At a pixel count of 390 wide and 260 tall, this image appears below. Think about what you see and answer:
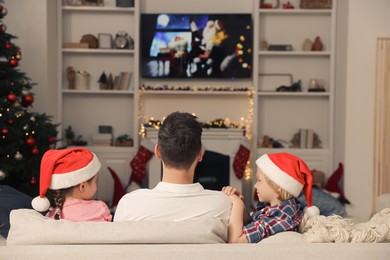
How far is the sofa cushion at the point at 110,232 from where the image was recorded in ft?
7.00

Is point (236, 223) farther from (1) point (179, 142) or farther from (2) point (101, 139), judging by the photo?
(2) point (101, 139)

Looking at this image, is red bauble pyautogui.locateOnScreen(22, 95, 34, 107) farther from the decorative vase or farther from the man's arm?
the man's arm

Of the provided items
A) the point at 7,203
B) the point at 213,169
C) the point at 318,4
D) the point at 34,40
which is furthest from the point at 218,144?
the point at 7,203

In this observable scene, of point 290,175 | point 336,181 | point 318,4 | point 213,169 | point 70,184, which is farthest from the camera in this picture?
point 318,4

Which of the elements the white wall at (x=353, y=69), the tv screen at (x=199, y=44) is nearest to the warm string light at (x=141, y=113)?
the tv screen at (x=199, y=44)

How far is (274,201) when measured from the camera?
8.38 ft

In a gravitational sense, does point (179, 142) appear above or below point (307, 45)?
below

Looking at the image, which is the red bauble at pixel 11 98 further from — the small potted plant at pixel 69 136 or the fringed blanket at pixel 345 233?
the fringed blanket at pixel 345 233

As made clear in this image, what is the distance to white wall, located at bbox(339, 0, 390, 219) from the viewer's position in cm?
678

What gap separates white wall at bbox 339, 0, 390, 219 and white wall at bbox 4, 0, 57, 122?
3.02 m

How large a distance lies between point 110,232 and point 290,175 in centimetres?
73

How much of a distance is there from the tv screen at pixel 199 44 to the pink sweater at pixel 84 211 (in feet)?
16.1

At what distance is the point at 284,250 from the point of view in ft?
6.79

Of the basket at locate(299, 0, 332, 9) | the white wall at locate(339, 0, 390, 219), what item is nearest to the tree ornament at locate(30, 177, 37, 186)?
the white wall at locate(339, 0, 390, 219)
